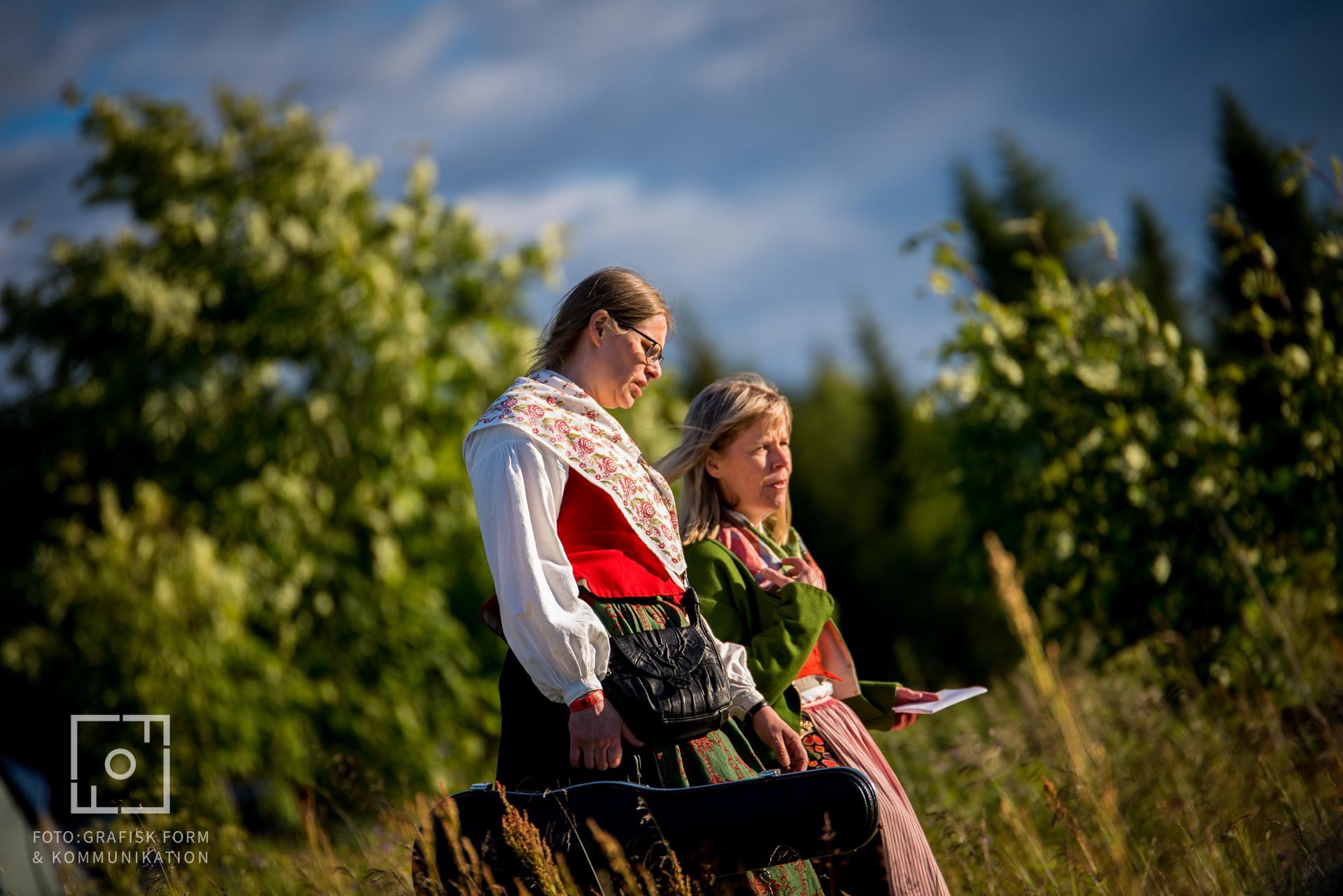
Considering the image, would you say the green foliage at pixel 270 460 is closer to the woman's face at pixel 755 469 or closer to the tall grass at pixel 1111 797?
the tall grass at pixel 1111 797

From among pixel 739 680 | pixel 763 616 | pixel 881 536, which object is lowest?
pixel 739 680

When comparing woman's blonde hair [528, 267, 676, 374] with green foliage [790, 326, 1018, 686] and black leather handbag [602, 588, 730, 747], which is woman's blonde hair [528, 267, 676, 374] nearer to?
black leather handbag [602, 588, 730, 747]

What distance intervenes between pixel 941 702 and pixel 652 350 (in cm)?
108

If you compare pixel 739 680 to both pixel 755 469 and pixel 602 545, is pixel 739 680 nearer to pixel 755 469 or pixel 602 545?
pixel 602 545

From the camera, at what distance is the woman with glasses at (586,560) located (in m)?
1.89

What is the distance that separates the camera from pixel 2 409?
10.6 meters

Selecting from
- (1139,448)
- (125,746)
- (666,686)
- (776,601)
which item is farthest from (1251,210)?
(666,686)

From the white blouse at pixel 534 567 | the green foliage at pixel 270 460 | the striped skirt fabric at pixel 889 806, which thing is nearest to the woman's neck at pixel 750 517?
the striped skirt fabric at pixel 889 806

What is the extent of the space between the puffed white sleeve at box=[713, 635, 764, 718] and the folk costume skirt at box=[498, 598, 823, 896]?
1.7 inches

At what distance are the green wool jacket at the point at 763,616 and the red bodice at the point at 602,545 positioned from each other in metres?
0.24

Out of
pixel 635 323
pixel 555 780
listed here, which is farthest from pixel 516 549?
pixel 635 323

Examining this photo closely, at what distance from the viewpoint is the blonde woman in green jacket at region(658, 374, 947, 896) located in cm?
223

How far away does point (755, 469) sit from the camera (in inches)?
102

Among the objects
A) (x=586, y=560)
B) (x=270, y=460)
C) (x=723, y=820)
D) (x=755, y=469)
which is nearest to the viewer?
(x=723, y=820)
